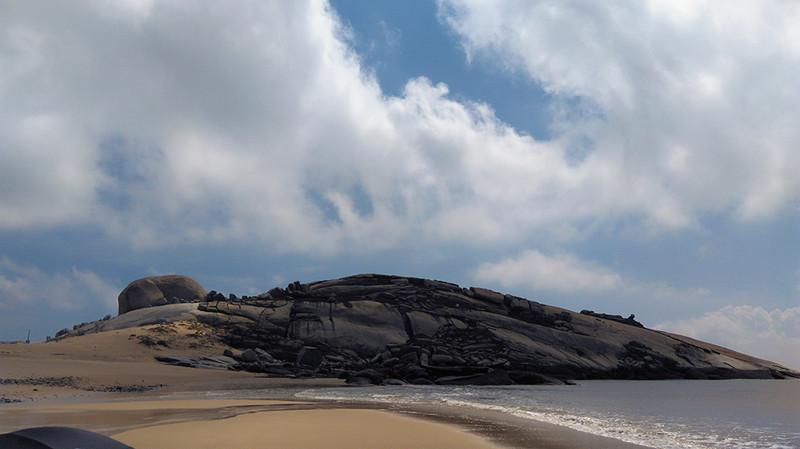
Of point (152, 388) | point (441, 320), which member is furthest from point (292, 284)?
point (152, 388)

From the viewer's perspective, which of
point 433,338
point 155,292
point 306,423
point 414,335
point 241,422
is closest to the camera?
point 241,422

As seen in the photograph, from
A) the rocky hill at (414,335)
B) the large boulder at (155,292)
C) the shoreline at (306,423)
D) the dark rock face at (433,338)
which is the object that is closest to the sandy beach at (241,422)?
the shoreline at (306,423)


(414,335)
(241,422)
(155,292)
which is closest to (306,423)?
(241,422)

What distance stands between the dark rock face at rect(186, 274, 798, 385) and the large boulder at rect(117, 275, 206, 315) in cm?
1594

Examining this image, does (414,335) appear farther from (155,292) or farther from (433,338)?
(155,292)

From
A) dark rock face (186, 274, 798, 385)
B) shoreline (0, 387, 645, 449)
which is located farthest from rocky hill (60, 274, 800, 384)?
shoreline (0, 387, 645, 449)

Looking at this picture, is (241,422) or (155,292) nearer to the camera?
(241,422)

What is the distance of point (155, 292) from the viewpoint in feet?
224

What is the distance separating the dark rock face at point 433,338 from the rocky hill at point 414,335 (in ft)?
0.41

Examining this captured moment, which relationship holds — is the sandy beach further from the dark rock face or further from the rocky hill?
the dark rock face

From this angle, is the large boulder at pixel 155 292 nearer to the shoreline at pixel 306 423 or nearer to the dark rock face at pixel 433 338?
the dark rock face at pixel 433 338

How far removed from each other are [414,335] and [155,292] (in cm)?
3766

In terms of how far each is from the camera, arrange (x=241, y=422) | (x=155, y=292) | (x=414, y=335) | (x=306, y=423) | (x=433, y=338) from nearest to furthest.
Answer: (x=241, y=422)
(x=306, y=423)
(x=433, y=338)
(x=414, y=335)
(x=155, y=292)

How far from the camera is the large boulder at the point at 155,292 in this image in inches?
2660
